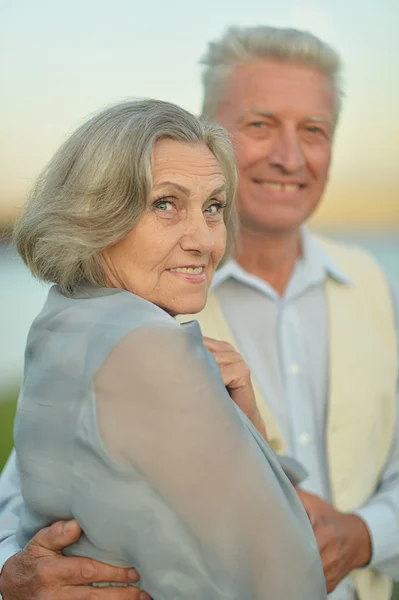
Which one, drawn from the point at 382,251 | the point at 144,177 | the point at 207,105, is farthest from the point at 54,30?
the point at 144,177

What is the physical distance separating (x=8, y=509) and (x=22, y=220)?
666 mm

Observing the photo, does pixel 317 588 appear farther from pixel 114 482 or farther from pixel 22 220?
pixel 22 220

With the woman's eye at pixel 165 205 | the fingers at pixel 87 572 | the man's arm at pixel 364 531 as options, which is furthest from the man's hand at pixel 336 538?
the woman's eye at pixel 165 205

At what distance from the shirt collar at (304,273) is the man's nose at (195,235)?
0.96 meters

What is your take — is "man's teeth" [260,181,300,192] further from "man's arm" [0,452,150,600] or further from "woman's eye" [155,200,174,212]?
"man's arm" [0,452,150,600]

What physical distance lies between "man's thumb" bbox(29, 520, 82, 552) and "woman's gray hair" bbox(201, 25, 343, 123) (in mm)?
1392

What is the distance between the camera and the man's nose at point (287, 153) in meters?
2.40

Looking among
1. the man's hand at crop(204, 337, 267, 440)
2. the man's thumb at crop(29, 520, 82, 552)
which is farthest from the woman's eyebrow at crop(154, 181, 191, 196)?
the man's thumb at crop(29, 520, 82, 552)

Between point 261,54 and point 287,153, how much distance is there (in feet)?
0.91

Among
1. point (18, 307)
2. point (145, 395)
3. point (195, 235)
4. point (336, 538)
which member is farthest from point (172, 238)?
point (18, 307)

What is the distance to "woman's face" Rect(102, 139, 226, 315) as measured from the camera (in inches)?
54.9

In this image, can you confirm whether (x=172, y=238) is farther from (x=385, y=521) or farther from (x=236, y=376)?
(x=385, y=521)

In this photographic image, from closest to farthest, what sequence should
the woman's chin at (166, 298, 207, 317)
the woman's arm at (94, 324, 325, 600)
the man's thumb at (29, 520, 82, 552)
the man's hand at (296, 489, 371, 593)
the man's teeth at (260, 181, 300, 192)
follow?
the woman's arm at (94, 324, 325, 600)
the man's thumb at (29, 520, 82, 552)
the woman's chin at (166, 298, 207, 317)
the man's hand at (296, 489, 371, 593)
the man's teeth at (260, 181, 300, 192)

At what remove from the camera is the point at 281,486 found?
1.32 meters
